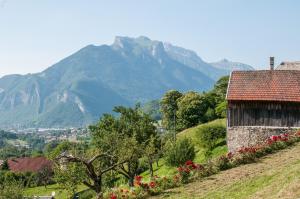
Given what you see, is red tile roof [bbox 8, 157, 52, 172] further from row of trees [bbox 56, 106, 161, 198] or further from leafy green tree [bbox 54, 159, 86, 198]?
leafy green tree [bbox 54, 159, 86, 198]

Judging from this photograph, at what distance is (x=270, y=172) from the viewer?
2294 centimetres

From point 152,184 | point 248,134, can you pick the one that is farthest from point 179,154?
point 152,184

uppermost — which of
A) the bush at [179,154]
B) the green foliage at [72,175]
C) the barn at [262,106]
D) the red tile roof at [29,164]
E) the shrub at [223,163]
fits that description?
the barn at [262,106]

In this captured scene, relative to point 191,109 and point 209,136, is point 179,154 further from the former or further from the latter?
point 191,109

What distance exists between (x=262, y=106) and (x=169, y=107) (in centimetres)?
5454

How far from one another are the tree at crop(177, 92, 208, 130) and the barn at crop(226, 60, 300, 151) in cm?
4115

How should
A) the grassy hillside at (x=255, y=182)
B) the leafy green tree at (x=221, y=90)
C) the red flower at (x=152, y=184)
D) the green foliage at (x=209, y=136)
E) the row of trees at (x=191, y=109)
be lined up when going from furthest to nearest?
the leafy green tree at (x=221, y=90) < the row of trees at (x=191, y=109) < the green foliage at (x=209, y=136) < the red flower at (x=152, y=184) < the grassy hillside at (x=255, y=182)

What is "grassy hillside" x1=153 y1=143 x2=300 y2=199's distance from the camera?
1880 centimetres

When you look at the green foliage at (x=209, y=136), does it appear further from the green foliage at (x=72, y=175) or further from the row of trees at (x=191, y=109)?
the green foliage at (x=72, y=175)

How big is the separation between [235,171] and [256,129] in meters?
17.2

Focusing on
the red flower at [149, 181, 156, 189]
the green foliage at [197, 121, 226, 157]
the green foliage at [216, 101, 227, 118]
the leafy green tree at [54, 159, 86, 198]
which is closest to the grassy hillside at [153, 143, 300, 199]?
the red flower at [149, 181, 156, 189]

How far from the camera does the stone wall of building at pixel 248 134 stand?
135 ft

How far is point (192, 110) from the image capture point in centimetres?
8550

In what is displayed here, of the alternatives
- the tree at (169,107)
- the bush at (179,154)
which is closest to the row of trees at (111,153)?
Result: the bush at (179,154)
